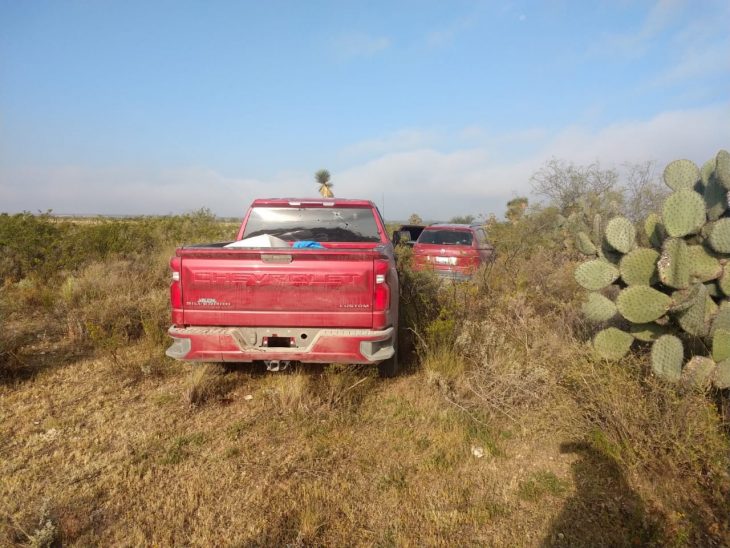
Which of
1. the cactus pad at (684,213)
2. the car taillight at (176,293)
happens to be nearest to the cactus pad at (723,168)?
the cactus pad at (684,213)

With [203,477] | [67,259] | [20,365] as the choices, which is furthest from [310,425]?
[67,259]

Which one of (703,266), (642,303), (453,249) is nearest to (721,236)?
(703,266)

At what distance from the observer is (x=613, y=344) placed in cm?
359

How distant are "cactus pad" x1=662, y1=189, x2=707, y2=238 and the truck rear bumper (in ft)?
7.93

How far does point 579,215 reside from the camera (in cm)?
1120

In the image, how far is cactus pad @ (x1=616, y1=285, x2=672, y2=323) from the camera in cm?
328

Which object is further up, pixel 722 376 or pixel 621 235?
pixel 621 235

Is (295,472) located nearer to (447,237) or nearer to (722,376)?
(722,376)

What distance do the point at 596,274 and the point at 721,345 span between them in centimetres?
106

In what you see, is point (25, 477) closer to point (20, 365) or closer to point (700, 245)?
point (20, 365)

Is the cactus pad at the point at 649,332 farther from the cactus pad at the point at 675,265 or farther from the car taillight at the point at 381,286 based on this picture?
the car taillight at the point at 381,286

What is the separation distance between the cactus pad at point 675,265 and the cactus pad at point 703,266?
0.33 feet

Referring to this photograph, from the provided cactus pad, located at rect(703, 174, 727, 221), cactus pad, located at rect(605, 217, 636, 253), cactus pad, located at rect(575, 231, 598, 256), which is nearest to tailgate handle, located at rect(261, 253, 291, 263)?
cactus pad, located at rect(605, 217, 636, 253)

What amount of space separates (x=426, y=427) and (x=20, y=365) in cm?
431
